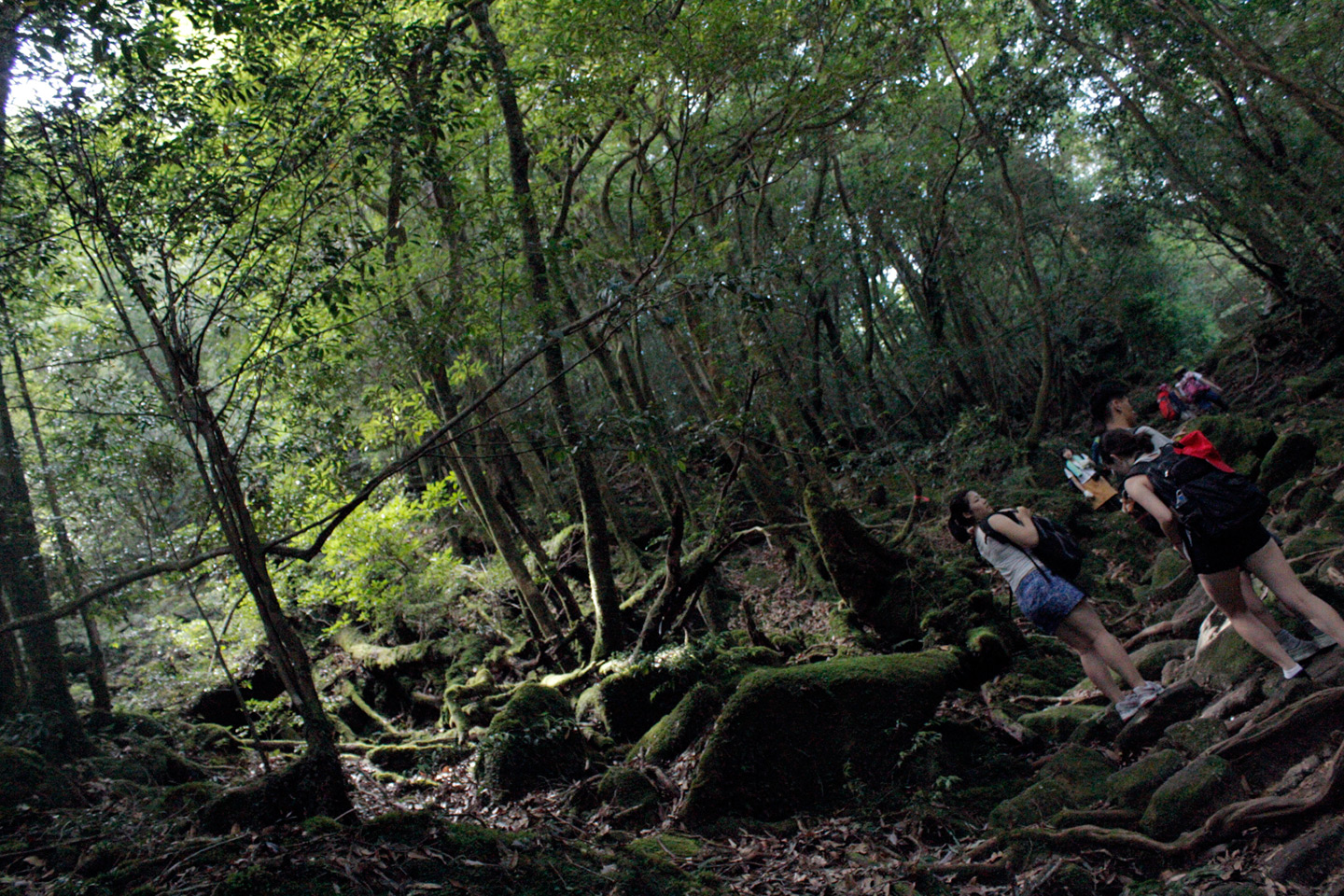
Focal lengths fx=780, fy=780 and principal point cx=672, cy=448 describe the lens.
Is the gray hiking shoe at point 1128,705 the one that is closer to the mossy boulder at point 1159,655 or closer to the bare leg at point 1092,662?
the bare leg at point 1092,662

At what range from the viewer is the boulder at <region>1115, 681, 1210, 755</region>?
4910mm

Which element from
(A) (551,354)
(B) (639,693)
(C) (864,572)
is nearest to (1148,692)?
(C) (864,572)

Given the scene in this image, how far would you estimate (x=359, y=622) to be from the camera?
14875mm

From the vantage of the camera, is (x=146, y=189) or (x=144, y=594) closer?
(x=146, y=189)

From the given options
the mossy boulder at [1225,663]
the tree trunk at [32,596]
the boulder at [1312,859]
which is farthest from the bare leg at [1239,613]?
the tree trunk at [32,596]

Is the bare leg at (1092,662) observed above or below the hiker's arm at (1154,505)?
below

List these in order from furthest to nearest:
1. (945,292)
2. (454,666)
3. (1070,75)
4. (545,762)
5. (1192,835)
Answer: (945,292) < (1070,75) < (454,666) < (545,762) < (1192,835)

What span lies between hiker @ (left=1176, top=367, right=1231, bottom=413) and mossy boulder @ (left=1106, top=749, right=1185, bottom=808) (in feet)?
36.7

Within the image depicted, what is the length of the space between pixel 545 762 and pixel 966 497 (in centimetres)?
422

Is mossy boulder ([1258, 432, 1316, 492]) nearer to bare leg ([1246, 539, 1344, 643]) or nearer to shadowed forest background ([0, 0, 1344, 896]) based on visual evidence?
A: shadowed forest background ([0, 0, 1344, 896])

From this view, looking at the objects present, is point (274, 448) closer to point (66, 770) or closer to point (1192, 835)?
point (66, 770)

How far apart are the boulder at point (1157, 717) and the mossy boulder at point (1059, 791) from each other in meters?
0.21

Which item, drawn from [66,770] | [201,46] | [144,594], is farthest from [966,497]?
[144,594]

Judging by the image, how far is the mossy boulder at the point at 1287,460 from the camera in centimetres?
972
